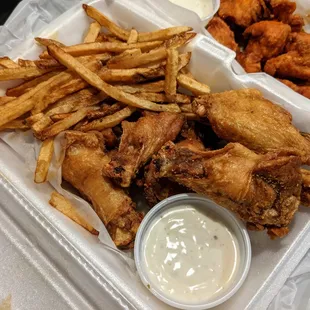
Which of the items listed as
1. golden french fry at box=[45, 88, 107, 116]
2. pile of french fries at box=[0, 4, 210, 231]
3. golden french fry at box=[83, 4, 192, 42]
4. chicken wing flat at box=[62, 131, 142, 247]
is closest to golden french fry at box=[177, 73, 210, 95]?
pile of french fries at box=[0, 4, 210, 231]

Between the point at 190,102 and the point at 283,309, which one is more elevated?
the point at 190,102

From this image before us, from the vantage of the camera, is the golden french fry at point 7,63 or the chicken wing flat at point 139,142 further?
the golden french fry at point 7,63

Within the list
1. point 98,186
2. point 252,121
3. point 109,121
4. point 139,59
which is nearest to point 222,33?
point 139,59

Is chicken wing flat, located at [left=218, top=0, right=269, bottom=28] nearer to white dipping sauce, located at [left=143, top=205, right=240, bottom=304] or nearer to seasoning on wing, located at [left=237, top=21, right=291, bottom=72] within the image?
seasoning on wing, located at [left=237, top=21, right=291, bottom=72]

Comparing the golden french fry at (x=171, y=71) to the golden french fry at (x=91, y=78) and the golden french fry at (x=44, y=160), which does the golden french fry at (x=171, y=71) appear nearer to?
the golden french fry at (x=91, y=78)

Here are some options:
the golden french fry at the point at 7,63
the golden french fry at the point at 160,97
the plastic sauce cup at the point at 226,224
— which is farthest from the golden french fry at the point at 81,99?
the plastic sauce cup at the point at 226,224

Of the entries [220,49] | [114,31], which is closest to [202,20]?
[220,49]

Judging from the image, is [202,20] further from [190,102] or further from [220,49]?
[190,102]
